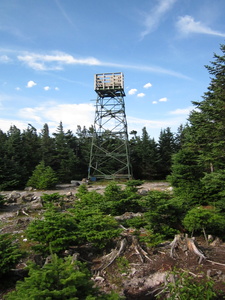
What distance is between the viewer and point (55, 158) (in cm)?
3391

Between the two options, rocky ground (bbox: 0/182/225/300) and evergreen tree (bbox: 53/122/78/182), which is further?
evergreen tree (bbox: 53/122/78/182)

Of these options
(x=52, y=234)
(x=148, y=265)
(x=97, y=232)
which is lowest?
(x=148, y=265)

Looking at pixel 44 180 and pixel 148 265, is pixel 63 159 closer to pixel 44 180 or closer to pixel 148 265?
pixel 44 180

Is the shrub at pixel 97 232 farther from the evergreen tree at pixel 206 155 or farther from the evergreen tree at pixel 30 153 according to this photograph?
the evergreen tree at pixel 30 153

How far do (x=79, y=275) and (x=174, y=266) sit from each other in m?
3.27

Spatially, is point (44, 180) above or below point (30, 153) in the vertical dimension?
below

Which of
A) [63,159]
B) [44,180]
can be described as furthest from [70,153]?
[44,180]

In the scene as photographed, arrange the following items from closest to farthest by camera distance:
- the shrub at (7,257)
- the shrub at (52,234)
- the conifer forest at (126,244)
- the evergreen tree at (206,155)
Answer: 1. the conifer forest at (126,244)
2. the shrub at (7,257)
3. the shrub at (52,234)
4. the evergreen tree at (206,155)

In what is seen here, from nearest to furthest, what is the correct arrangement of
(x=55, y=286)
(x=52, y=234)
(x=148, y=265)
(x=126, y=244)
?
(x=55, y=286)
(x=148, y=265)
(x=52, y=234)
(x=126, y=244)

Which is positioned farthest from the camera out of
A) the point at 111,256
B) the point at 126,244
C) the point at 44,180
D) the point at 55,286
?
the point at 44,180

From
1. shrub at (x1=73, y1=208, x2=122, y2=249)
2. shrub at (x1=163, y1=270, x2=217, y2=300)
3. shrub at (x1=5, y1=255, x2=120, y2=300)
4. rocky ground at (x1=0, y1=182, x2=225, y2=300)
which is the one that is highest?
shrub at (x1=5, y1=255, x2=120, y2=300)

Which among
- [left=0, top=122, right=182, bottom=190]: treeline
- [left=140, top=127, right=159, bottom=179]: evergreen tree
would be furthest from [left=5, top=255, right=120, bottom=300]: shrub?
[left=140, top=127, right=159, bottom=179]: evergreen tree

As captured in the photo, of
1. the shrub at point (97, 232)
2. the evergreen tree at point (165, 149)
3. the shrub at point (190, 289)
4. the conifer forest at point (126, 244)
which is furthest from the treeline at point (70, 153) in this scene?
the shrub at point (190, 289)

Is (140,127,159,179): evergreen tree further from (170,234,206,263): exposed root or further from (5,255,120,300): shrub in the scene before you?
(5,255,120,300): shrub
